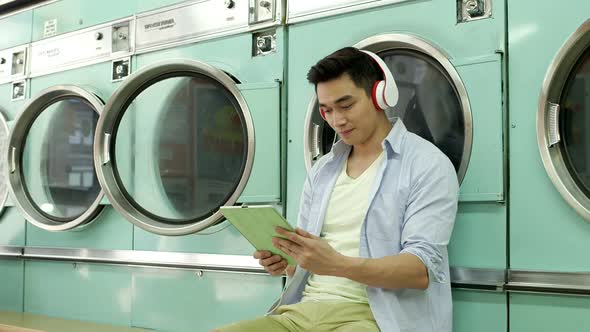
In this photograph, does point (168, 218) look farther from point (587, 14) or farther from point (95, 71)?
Result: point (587, 14)

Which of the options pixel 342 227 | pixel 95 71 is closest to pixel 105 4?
pixel 95 71

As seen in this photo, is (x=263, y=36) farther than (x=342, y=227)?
Yes

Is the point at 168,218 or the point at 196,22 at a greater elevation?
the point at 196,22

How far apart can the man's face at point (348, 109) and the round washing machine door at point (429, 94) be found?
0.32 meters

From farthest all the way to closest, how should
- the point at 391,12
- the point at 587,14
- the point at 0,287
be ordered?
the point at 0,287, the point at 391,12, the point at 587,14

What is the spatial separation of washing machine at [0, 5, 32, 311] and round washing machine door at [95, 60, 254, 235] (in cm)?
94

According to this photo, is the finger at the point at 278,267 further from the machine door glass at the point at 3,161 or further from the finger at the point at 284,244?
the machine door glass at the point at 3,161

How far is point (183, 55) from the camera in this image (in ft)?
10.7

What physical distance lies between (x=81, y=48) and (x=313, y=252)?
237 centimetres

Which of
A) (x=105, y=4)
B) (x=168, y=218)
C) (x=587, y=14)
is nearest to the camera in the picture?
(x=587, y=14)

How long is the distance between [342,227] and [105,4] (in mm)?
2151

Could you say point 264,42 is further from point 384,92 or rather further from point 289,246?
point 289,246

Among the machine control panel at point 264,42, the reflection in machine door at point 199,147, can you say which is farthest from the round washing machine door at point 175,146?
the machine control panel at point 264,42

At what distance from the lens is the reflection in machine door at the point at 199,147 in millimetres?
3023
